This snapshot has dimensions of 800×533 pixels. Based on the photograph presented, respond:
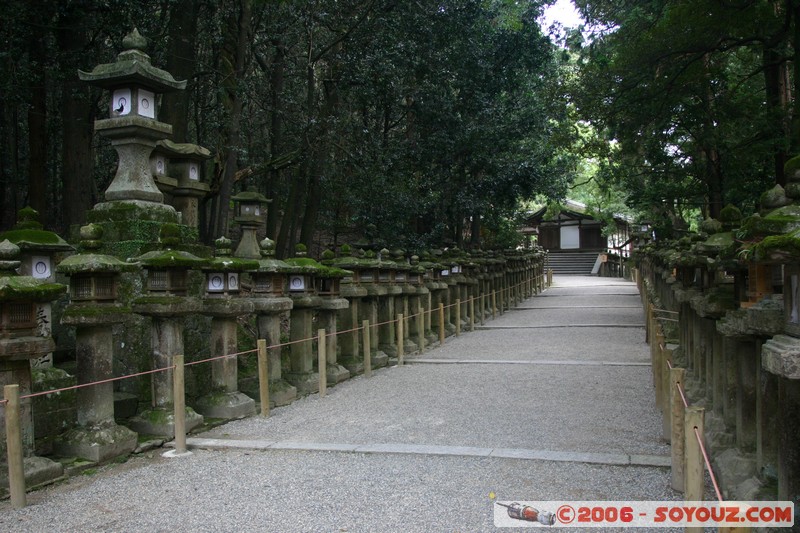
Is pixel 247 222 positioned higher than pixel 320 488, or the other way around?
pixel 247 222

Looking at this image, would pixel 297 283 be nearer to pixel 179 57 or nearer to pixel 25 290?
pixel 25 290

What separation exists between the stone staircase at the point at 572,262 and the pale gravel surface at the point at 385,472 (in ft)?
121

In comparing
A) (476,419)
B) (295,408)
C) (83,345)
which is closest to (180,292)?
(83,345)

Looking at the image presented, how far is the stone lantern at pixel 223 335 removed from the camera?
7.61 m

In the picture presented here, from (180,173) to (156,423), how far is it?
5477 mm

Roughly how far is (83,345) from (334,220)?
1142 centimetres

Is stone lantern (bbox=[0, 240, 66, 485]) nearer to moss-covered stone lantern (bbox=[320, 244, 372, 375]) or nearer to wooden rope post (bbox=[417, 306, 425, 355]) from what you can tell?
moss-covered stone lantern (bbox=[320, 244, 372, 375])

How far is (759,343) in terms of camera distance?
14.3 feet

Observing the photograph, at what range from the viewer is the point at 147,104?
832 cm

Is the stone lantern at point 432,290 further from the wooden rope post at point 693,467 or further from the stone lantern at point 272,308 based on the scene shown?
the wooden rope post at point 693,467

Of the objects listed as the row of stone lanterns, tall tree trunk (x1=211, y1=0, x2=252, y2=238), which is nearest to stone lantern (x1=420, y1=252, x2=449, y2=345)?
tall tree trunk (x1=211, y1=0, x2=252, y2=238)

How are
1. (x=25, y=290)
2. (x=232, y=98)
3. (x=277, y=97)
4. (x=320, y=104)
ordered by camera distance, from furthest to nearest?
1. (x=320, y=104)
2. (x=277, y=97)
3. (x=232, y=98)
4. (x=25, y=290)

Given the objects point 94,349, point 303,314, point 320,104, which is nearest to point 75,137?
point 303,314

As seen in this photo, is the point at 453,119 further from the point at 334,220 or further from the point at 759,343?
the point at 759,343
